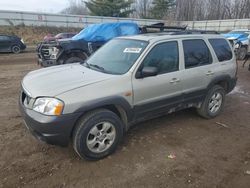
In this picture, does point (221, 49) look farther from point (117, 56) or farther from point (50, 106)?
point (50, 106)

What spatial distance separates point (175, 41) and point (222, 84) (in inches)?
70.6

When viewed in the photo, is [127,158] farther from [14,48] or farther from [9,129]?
[14,48]

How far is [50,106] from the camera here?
10.1 feet

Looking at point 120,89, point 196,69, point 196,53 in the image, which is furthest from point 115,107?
point 196,53

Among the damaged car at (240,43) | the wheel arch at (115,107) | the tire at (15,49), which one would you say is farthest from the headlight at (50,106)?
the tire at (15,49)

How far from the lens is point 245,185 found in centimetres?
311

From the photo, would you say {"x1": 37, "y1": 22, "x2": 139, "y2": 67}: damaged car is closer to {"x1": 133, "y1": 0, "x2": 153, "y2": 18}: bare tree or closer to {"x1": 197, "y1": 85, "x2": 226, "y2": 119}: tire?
{"x1": 197, "y1": 85, "x2": 226, "y2": 119}: tire

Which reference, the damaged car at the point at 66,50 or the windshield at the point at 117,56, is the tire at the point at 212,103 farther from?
the damaged car at the point at 66,50

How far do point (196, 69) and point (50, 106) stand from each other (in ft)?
9.20

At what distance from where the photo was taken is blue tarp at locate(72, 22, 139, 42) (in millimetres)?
10320

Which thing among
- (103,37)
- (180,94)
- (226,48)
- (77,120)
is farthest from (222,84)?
(103,37)

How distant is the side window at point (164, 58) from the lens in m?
3.92

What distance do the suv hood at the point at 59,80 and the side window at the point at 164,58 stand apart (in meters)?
0.77

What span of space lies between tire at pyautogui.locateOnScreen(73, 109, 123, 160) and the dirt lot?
16cm
